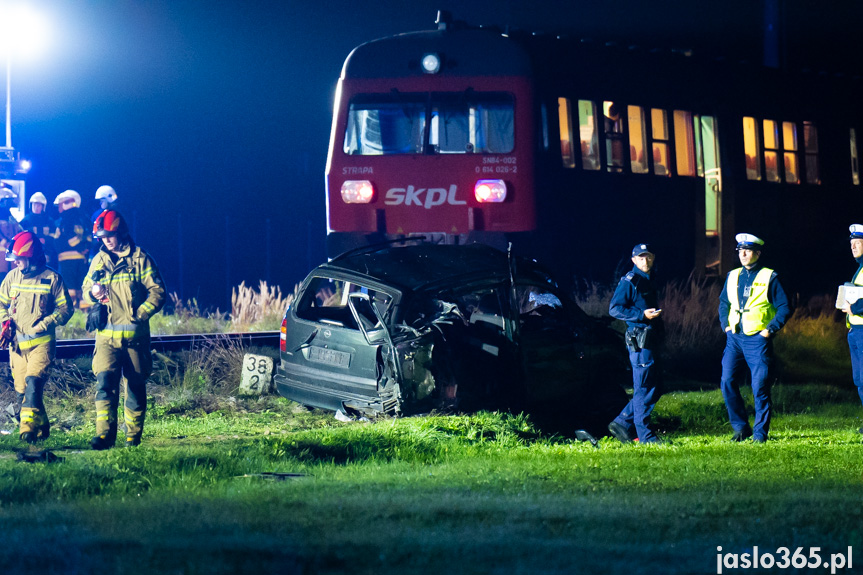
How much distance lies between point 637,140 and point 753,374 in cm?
694

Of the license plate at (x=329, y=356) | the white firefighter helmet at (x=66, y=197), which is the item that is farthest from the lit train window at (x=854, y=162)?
the license plate at (x=329, y=356)

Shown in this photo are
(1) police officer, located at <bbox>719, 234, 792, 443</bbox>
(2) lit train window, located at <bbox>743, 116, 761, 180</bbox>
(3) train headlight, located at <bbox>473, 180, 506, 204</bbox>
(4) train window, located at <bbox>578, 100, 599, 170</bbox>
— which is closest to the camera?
(1) police officer, located at <bbox>719, 234, 792, 443</bbox>

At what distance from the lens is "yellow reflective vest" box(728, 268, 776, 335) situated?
955 centimetres

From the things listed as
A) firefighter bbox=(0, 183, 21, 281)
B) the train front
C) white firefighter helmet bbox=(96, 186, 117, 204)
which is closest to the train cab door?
the train front

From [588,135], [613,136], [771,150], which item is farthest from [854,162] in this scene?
[588,135]

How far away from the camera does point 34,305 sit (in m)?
9.66

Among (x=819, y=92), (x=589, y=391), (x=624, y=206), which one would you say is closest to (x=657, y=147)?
(x=624, y=206)

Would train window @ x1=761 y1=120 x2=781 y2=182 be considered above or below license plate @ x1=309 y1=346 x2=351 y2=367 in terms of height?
above

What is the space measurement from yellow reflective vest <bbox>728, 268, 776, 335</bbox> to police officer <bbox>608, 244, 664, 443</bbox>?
0.62m

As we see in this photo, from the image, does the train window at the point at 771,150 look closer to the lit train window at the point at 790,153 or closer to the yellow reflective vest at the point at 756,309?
the lit train window at the point at 790,153

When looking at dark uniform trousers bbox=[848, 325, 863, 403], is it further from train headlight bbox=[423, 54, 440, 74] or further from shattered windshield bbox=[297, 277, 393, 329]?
train headlight bbox=[423, 54, 440, 74]

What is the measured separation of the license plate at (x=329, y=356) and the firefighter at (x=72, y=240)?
23.1 ft

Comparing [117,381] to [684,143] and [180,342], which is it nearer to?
[180,342]

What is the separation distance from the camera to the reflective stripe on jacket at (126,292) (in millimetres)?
9164
